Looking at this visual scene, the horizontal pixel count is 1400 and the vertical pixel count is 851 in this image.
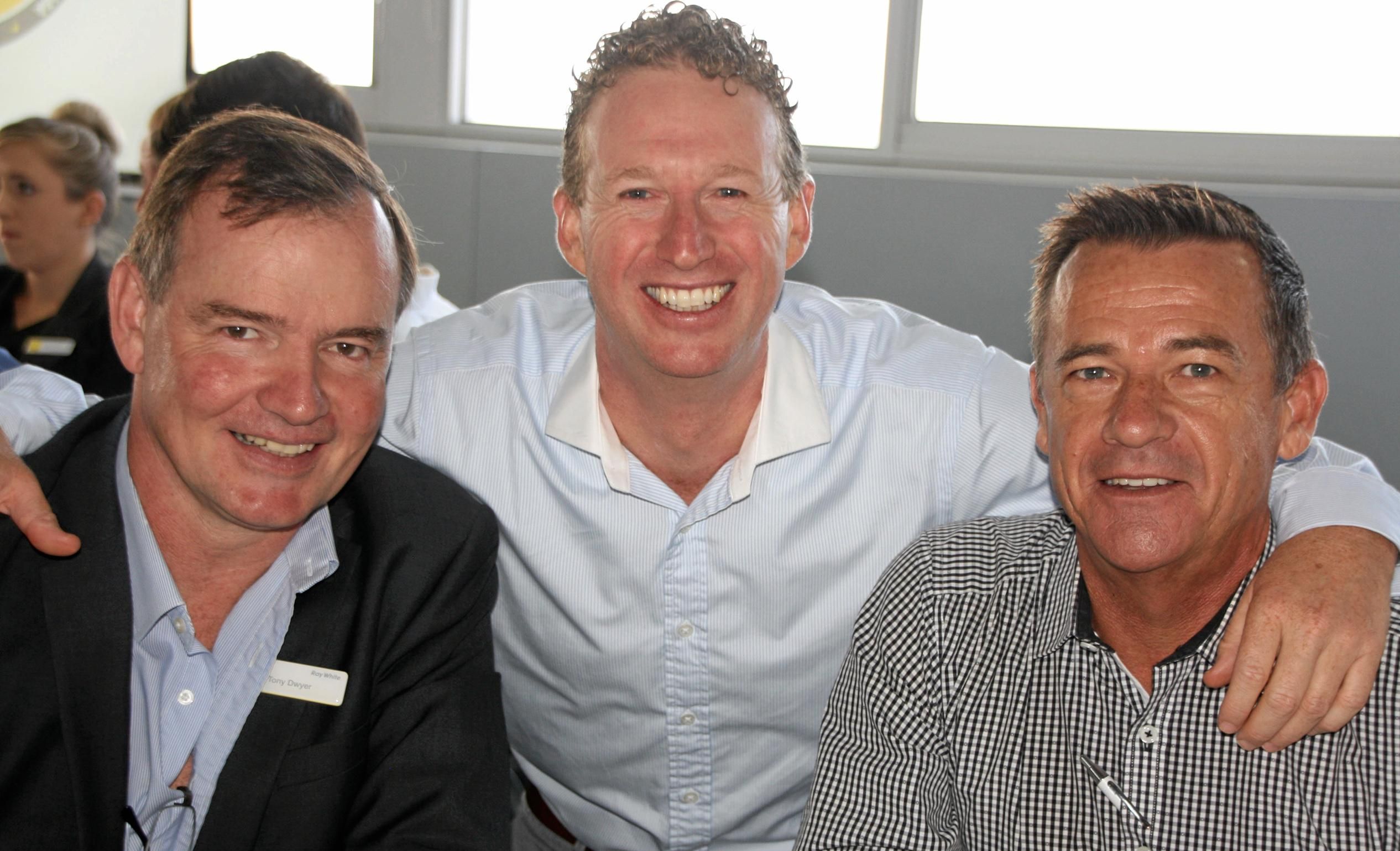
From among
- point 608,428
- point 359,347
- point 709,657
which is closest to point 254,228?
point 359,347

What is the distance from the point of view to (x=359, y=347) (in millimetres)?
1644

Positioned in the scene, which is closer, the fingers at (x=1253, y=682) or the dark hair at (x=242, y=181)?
the fingers at (x=1253, y=682)

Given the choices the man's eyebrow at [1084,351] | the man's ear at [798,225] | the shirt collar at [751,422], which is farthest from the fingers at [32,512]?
the man's eyebrow at [1084,351]

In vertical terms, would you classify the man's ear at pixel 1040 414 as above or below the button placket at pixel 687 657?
above

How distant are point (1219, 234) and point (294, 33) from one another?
14.4ft

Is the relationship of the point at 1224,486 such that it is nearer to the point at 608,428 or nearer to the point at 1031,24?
the point at 608,428

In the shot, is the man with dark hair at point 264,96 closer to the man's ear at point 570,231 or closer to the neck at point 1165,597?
the man's ear at point 570,231

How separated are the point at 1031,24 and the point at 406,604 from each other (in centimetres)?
351

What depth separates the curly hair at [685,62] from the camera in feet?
6.38

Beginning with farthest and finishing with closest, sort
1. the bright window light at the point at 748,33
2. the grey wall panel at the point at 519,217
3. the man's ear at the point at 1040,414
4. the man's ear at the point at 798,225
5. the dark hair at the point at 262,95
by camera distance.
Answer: the grey wall panel at the point at 519,217, the bright window light at the point at 748,33, the dark hair at the point at 262,95, the man's ear at the point at 798,225, the man's ear at the point at 1040,414

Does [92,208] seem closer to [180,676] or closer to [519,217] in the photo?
[519,217]

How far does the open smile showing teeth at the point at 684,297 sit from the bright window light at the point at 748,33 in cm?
255

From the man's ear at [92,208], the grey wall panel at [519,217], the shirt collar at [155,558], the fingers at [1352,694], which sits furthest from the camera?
the grey wall panel at [519,217]

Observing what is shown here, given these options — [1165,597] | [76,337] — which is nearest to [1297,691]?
[1165,597]
